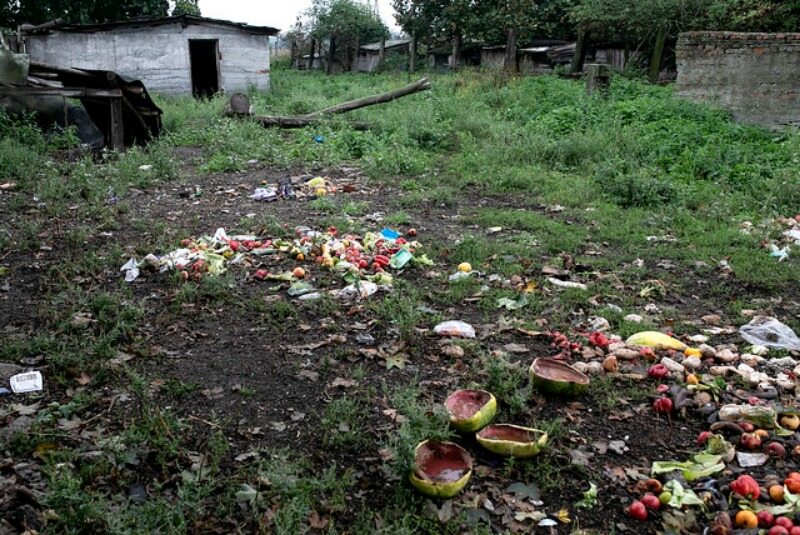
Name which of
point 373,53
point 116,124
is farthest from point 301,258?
point 373,53

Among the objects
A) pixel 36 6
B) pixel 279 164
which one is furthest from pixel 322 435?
pixel 36 6


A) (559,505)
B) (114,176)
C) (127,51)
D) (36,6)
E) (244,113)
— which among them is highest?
(36,6)

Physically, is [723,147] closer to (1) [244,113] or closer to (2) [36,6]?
(1) [244,113]

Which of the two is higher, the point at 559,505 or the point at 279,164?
the point at 279,164

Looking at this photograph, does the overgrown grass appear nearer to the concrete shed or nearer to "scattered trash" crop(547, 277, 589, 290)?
"scattered trash" crop(547, 277, 589, 290)

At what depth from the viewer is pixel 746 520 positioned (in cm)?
234

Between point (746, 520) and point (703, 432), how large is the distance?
24.7 inches

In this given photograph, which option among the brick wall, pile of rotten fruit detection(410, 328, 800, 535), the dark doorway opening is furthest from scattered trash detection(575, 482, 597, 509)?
the dark doorway opening

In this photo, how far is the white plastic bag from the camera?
148 inches

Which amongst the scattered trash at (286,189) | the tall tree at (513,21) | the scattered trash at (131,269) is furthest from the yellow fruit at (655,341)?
the tall tree at (513,21)

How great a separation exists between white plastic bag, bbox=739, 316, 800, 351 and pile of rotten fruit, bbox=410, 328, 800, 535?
0.07 meters

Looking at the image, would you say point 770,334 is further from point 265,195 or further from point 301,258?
point 265,195

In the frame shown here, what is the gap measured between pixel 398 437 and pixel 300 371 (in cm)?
93

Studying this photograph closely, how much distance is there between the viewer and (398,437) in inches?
105
